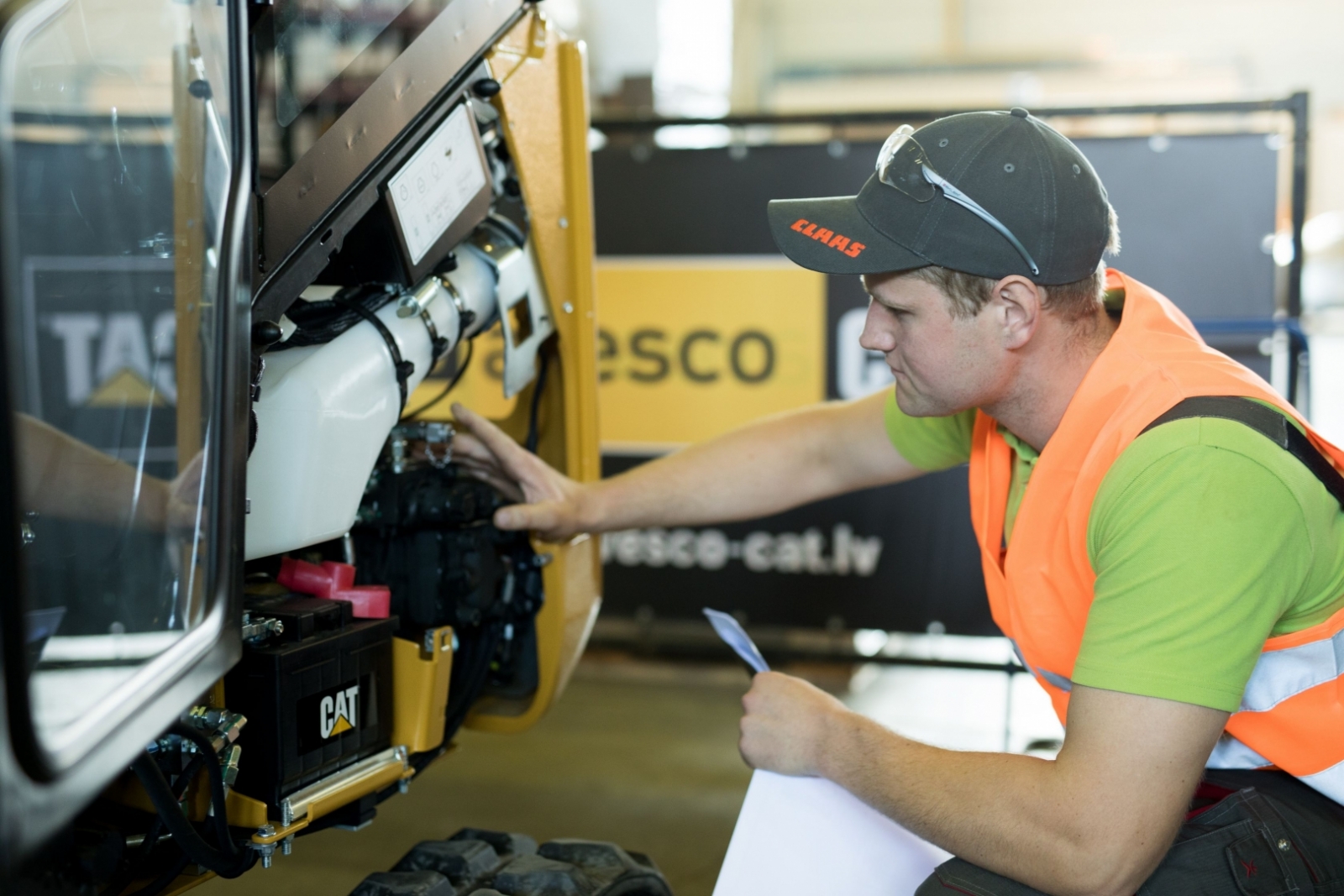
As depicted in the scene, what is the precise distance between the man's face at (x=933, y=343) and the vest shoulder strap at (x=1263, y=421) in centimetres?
24

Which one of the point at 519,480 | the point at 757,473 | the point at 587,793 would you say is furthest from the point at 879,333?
the point at 587,793

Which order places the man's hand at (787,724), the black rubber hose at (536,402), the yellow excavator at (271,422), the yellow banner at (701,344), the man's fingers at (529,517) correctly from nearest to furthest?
the yellow excavator at (271,422) → the man's hand at (787,724) → the man's fingers at (529,517) → the black rubber hose at (536,402) → the yellow banner at (701,344)

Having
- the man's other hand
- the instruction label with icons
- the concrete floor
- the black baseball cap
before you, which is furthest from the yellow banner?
the black baseball cap

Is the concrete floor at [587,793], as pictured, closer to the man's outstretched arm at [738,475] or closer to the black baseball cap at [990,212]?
the man's outstretched arm at [738,475]

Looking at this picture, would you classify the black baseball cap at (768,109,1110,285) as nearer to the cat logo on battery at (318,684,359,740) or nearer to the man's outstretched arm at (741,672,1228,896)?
the man's outstretched arm at (741,672,1228,896)

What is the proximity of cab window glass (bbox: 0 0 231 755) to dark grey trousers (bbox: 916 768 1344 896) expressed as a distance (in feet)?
3.28

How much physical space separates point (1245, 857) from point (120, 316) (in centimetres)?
145

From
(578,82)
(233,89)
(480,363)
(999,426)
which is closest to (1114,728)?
(999,426)

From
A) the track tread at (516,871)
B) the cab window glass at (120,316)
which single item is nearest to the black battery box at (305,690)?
the track tread at (516,871)

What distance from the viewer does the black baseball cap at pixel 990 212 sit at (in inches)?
57.8

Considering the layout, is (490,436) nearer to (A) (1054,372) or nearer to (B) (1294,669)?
(A) (1054,372)

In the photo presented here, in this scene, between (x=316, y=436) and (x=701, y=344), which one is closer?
(x=316, y=436)

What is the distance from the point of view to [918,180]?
151 cm

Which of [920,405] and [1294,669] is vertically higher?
[920,405]
